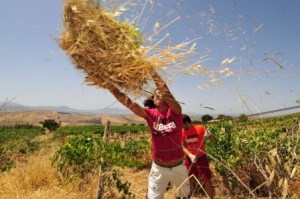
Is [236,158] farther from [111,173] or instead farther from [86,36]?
[86,36]

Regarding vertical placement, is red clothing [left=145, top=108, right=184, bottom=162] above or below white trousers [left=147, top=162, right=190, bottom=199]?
above

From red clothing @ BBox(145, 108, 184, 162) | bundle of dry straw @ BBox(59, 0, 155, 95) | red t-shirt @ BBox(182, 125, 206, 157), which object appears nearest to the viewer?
bundle of dry straw @ BBox(59, 0, 155, 95)

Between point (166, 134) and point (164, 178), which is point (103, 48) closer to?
point (166, 134)

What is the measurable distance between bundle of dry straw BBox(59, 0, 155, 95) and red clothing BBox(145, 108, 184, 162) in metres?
1.18

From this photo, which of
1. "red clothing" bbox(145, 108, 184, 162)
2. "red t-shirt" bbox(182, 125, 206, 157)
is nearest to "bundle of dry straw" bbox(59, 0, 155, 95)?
"red clothing" bbox(145, 108, 184, 162)

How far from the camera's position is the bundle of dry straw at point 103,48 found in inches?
114

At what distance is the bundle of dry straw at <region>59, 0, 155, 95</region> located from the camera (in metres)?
2.90

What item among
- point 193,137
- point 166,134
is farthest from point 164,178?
point 193,137

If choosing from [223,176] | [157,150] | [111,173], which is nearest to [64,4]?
[157,150]

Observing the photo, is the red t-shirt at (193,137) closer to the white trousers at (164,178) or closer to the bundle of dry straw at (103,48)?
the white trousers at (164,178)

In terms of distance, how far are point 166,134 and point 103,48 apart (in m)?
1.45

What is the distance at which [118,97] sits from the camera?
3223 millimetres

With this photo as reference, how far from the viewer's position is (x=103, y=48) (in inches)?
120

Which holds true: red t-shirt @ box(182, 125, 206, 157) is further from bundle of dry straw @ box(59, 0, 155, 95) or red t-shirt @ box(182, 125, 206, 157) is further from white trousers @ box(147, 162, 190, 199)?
bundle of dry straw @ box(59, 0, 155, 95)
